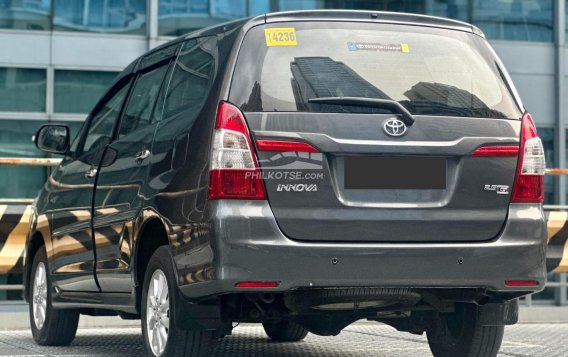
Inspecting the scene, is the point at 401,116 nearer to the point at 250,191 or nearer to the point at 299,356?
the point at 250,191

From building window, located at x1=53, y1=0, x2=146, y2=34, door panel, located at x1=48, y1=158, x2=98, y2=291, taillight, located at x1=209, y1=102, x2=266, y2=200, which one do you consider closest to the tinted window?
door panel, located at x1=48, y1=158, x2=98, y2=291

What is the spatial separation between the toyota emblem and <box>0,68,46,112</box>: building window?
14669mm

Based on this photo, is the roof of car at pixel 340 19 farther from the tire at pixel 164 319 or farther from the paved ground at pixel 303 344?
the paved ground at pixel 303 344

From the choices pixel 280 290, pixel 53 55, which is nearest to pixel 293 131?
pixel 280 290

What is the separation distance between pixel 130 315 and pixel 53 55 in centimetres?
1304

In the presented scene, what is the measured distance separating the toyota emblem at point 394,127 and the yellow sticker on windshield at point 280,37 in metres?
0.58

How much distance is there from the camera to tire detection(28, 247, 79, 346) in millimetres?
8641

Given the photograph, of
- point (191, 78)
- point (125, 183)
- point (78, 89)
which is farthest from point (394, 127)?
point (78, 89)

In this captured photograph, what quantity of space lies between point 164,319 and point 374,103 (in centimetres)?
156

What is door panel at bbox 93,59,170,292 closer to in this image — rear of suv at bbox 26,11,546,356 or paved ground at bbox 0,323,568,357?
rear of suv at bbox 26,11,546,356

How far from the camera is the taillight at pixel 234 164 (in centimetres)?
589

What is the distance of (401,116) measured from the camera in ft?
20.1

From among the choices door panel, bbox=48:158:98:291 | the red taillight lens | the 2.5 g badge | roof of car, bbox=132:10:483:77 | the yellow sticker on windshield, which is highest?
roof of car, bbox=132:10:483:77

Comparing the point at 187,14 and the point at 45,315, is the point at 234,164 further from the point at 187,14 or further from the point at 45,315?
the point at 187,14
